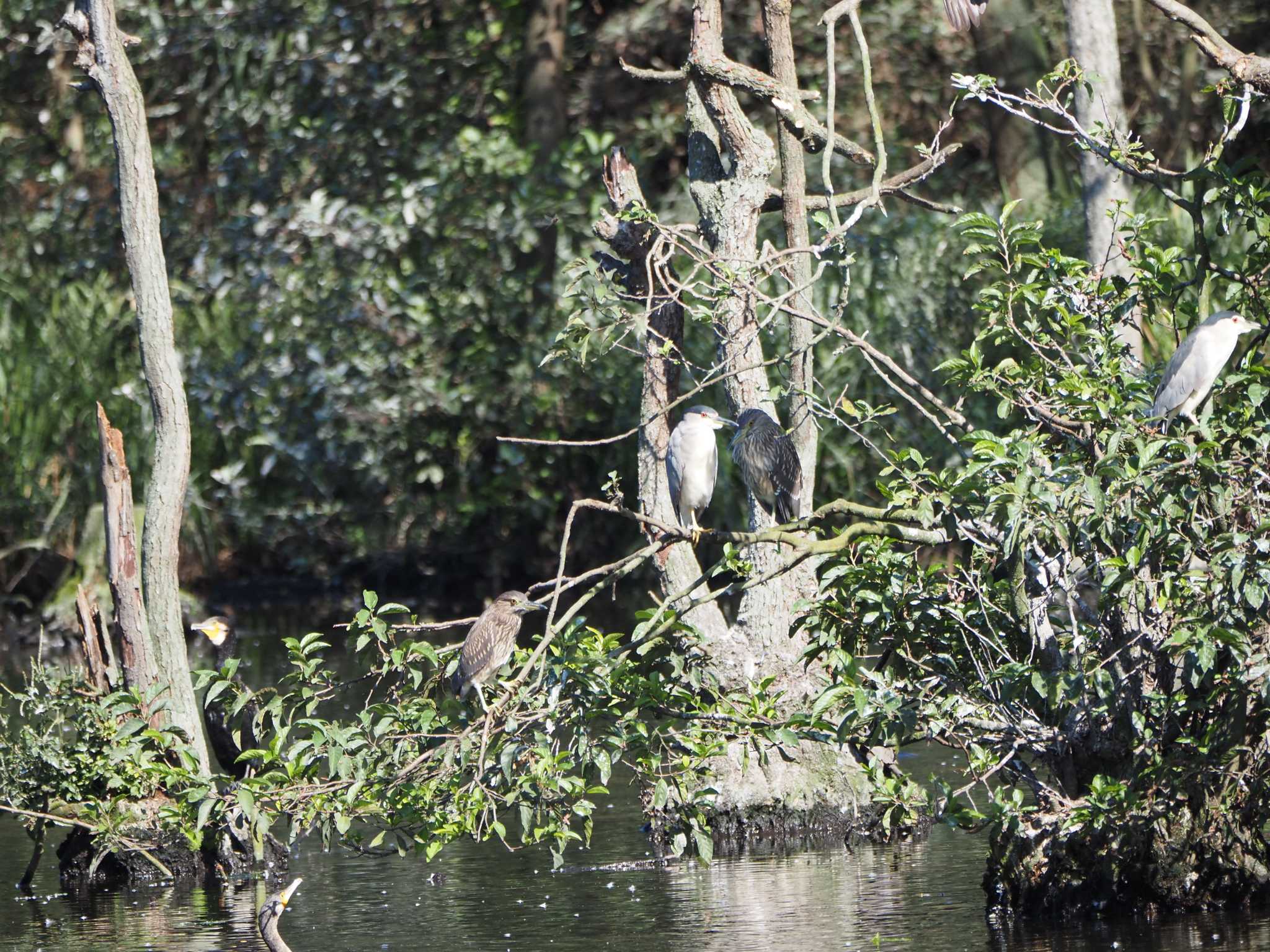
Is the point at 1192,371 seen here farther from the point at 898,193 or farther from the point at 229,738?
the point at 229,738

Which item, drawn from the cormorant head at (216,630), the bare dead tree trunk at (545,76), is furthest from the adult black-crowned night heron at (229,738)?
the bare dead tree trunk at (545,76)

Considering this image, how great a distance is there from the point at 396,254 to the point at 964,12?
1055 cm

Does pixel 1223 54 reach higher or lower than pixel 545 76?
lower

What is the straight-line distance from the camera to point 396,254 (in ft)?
57.1

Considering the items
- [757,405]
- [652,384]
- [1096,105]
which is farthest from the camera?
[1096,105]

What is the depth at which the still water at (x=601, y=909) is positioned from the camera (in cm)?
603

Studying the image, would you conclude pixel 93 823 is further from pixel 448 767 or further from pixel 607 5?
pixel 607 5

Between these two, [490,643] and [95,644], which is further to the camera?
[95,644]

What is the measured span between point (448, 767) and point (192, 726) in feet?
9.89

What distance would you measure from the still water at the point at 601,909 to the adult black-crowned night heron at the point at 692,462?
1.64 m

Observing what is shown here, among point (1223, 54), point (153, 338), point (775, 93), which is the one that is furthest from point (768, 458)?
point (153, 338)

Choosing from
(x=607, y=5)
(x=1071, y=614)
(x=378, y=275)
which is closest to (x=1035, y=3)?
(x=607, y=5)

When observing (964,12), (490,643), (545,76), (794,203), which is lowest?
(490,643)

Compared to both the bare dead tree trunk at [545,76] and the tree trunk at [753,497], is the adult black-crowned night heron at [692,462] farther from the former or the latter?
the bare dead tree trunk at [545,76]
